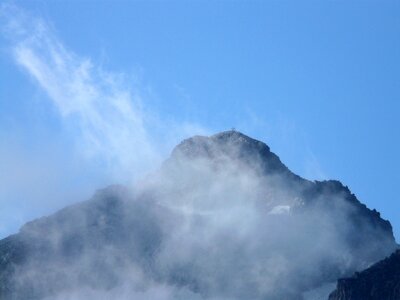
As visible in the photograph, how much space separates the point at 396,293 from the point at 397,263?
9.45 metres

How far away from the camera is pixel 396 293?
157m

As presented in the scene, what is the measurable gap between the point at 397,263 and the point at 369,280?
28.7 feet

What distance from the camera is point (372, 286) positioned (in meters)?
159

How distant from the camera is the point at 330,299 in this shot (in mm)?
163375

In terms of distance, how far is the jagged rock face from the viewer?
15738cm

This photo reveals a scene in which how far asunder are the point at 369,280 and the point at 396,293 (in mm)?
6132

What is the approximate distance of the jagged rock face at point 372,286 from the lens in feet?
516

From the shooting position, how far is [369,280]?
160375 mm

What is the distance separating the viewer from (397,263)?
165 meters

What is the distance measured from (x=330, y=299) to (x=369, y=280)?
9.30 meters
